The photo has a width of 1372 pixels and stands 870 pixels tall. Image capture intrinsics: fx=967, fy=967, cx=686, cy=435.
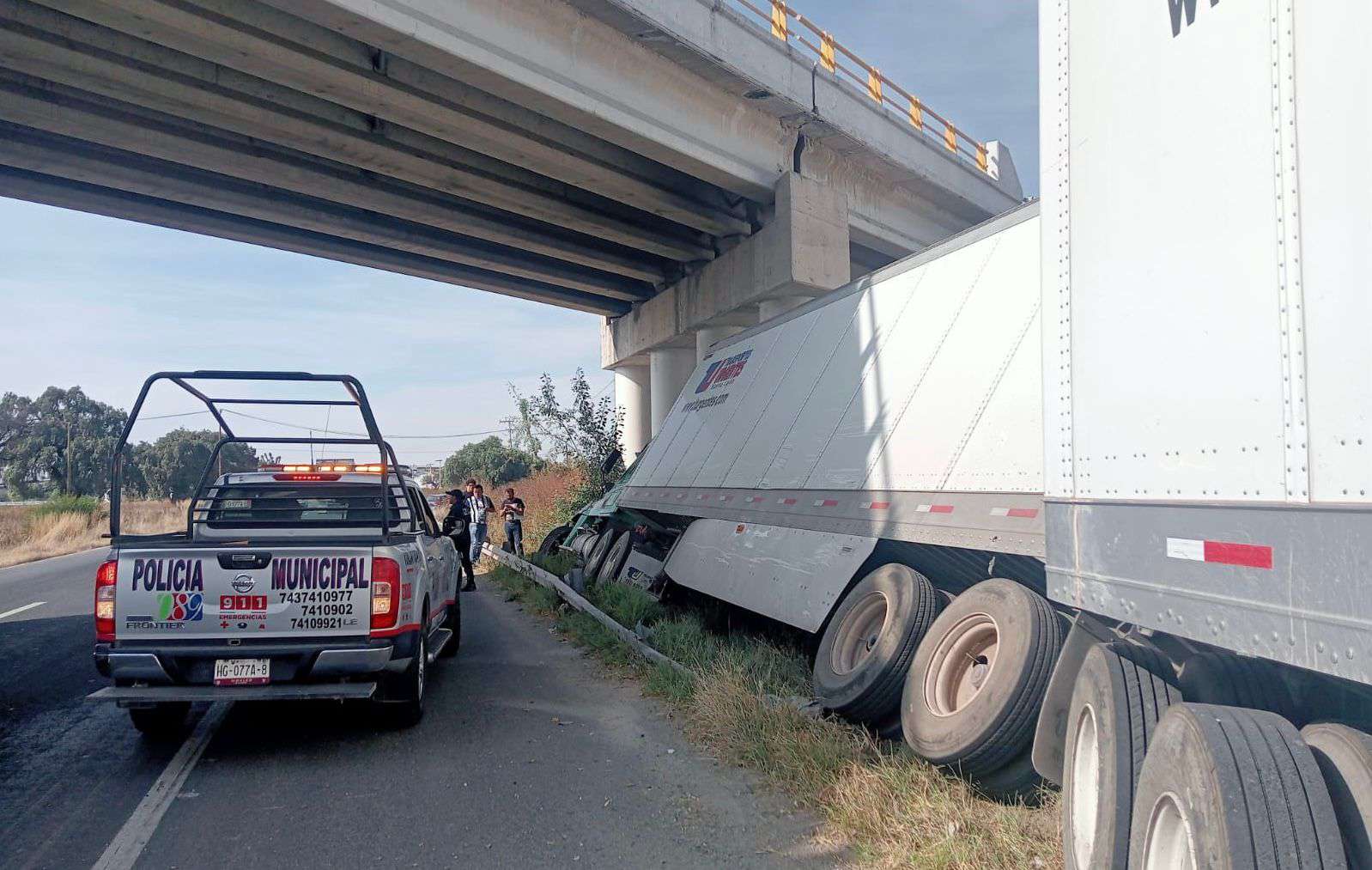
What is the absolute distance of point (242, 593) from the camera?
20.3ft

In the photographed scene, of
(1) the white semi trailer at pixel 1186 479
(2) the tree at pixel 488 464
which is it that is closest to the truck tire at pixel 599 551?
(1) the white semi trailer at pixel 1186 479

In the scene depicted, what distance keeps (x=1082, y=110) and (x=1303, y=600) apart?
210 centimetres

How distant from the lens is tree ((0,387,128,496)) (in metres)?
68.2

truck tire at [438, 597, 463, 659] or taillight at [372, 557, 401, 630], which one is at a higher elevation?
taillight at [372, 557, 401, 630]

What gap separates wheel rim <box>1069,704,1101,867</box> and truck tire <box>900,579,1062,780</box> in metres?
0.88

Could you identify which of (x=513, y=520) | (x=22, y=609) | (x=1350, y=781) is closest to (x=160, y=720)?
(x=1350, y=781)

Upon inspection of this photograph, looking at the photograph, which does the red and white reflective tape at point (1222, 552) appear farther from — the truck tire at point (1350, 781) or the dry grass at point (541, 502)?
the dry grass at point (541, 502)

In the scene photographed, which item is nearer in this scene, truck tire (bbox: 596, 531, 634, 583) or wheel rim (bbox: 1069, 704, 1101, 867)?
wheel rim (bbox: 1069, 704, 1101, 867)

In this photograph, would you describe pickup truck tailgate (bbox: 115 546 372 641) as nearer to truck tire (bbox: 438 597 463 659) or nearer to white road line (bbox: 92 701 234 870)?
white road line (bbox: 92 701 234 870)

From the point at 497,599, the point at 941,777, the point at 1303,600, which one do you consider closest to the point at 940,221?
the point at 497,599

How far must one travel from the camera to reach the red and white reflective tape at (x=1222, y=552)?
8.66 ft

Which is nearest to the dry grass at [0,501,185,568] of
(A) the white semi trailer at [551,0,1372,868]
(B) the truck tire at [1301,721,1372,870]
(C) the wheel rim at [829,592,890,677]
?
(C) the wheel rim at [829,592,890,677]

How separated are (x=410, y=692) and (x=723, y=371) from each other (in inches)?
280

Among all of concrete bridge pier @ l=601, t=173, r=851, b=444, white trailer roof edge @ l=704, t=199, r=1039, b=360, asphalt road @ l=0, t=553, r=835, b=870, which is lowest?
asphalt road @ l=0, t=553, r=835, b=870
